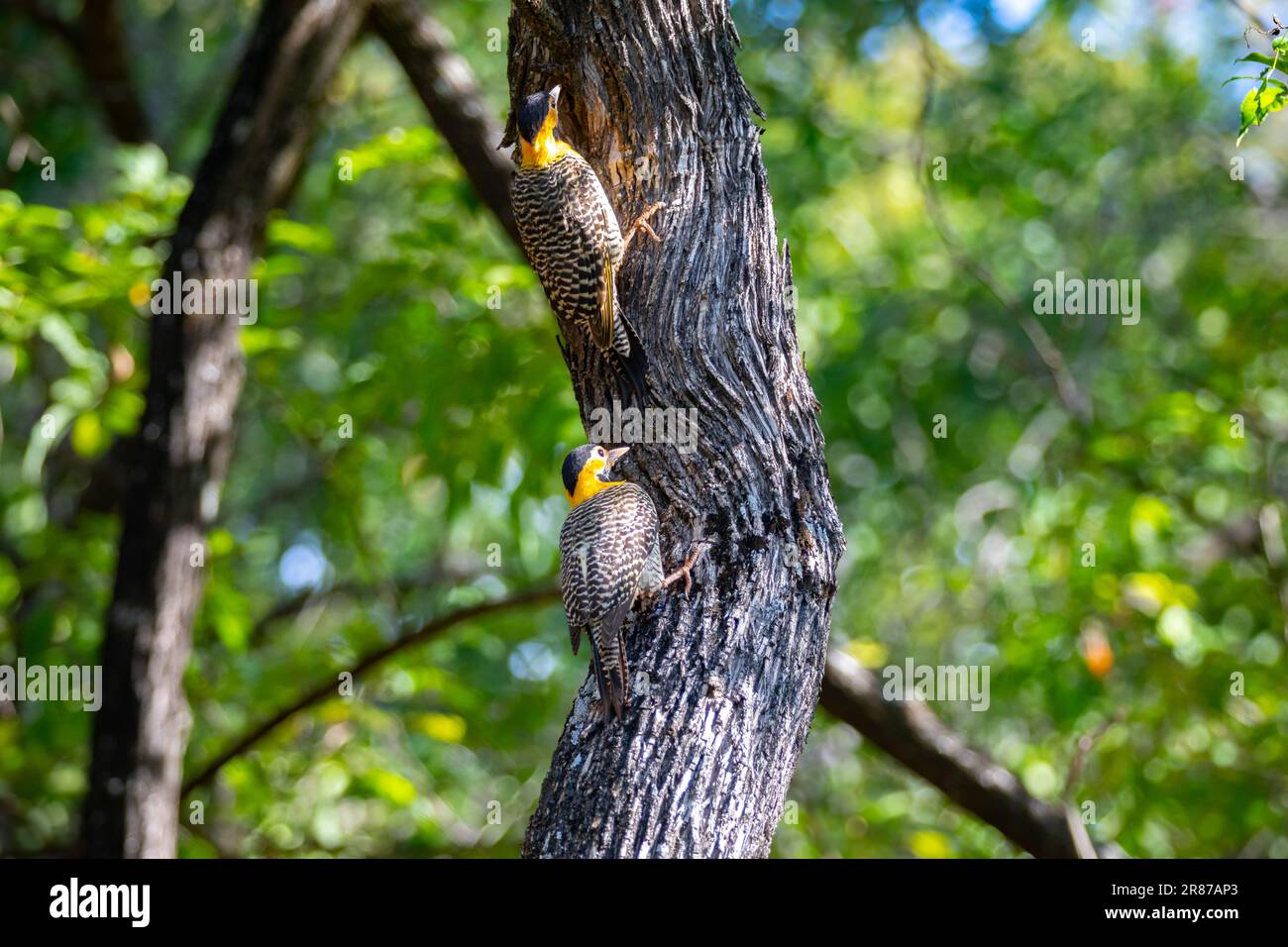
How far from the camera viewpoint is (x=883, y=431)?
28.7 feet

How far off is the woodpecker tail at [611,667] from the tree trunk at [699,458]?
0.12 ft

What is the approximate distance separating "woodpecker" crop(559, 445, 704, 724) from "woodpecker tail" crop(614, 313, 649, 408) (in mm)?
252

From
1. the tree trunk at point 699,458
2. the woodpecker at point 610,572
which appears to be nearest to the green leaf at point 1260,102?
the tree trunk at point 699,458

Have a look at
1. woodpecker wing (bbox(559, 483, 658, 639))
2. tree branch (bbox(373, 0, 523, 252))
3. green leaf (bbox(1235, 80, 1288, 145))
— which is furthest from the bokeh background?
green leaf (bbox(1235, 80, 1288, 145))

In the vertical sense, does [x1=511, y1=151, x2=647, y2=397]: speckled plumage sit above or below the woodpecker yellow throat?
below

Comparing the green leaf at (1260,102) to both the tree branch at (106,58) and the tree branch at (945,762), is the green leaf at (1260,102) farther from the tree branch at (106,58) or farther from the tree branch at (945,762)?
the tree branch at (106,58)

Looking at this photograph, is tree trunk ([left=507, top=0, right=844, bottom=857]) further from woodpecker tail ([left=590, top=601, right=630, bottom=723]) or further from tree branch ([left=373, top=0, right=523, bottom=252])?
tree branch ([left=373, top=0, right=523, bottom=252])

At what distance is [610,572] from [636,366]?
64cm

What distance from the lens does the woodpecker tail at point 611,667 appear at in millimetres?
3098

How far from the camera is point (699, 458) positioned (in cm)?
341

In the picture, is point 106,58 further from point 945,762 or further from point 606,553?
point 606,553

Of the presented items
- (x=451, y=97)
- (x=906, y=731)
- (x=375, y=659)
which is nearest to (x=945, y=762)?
(x=906, y=731)

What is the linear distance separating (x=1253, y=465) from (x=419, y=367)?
5252mm

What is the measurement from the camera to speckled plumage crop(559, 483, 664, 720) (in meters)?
3.13
